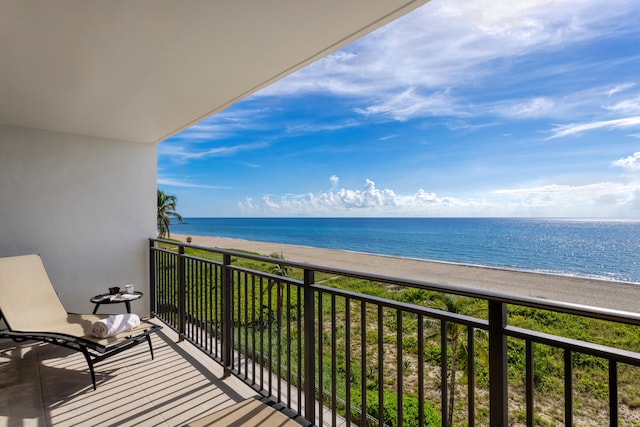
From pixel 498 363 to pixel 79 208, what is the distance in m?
4.79

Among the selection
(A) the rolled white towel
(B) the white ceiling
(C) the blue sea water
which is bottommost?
(C) the blue sea water

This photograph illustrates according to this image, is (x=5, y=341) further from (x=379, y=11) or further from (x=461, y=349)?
(x=461, y=349)

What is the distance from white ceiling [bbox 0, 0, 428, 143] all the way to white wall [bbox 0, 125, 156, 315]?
845 mm

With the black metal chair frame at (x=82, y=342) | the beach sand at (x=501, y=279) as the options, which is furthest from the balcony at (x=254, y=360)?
the beach sand at (x=501, y=279)

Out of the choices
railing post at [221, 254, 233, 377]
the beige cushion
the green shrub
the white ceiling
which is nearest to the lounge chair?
the beige cushion

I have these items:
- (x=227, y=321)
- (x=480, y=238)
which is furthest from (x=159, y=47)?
(x=480, y=238)

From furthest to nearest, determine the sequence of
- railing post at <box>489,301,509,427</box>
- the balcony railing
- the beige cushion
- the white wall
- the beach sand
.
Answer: the beach sand < the white wall < the beige cushion < railing post at <box>489,301,509,427</box> < the balcony railing

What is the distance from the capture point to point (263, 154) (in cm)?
4525

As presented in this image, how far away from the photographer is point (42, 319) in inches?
126

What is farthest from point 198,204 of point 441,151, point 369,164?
point 441,151

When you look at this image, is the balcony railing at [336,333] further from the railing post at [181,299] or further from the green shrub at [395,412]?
the green shrub at [395,412]

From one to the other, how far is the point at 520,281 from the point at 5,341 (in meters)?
30.1

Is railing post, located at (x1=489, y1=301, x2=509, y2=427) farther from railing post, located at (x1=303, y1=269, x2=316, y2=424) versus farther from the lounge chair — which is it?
the lounge chair

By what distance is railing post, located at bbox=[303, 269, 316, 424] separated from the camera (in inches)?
80.2
